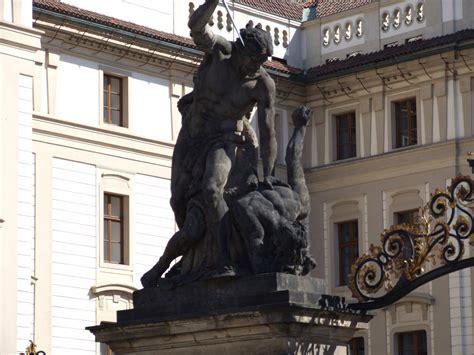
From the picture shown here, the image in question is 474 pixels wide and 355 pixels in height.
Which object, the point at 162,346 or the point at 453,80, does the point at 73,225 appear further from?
the point at 162,346

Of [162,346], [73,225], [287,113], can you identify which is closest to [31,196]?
[73,225]

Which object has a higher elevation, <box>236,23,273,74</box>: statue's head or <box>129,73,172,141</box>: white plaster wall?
<box>129,73,172,141</box>: white plaster wall

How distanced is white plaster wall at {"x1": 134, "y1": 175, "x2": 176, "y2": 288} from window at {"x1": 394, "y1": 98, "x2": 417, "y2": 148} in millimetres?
6131

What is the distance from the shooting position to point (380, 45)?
49500mm

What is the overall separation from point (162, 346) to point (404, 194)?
33410mm

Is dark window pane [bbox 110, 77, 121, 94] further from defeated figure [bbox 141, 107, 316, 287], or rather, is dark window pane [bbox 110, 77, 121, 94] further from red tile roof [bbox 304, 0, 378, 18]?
defeated figure [bbox 141, 107, 316, 287]

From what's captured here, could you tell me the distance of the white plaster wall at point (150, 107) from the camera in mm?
46812

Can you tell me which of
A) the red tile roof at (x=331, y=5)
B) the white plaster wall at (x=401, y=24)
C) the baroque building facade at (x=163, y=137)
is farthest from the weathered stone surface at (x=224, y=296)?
the red tile roof at (x=331, y=5)

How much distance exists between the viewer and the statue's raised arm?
620 inches

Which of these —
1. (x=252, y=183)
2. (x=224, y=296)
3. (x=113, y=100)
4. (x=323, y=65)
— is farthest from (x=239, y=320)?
(x=323, y=65)

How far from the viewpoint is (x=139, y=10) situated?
47281 mm

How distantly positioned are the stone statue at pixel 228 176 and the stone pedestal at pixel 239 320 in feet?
0.54

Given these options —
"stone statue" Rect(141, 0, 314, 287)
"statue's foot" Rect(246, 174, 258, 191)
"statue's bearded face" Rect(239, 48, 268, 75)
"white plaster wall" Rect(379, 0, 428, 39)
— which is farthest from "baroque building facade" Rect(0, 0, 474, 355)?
"statue's foot" Rect(246, 174, 258, 191)

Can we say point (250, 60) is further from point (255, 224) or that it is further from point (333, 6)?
point (333, 6)
